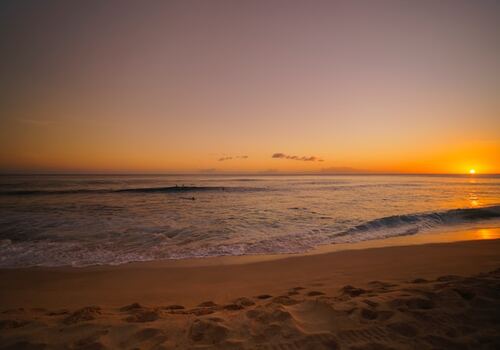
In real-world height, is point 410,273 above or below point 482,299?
below

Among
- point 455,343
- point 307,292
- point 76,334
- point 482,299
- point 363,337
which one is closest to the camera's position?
point 455,343

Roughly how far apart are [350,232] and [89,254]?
33.9 feet

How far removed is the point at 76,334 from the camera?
3.35 metres

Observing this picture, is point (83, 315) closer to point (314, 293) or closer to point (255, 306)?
point (255, 306)

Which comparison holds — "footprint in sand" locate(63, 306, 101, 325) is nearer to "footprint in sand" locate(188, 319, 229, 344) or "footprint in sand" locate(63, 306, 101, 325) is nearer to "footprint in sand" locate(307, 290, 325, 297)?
"footprint in sand" locate(188, 319, 229, 344)

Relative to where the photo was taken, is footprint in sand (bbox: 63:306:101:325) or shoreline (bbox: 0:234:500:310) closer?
footprint in sand (bbox: 63:306:101:325)

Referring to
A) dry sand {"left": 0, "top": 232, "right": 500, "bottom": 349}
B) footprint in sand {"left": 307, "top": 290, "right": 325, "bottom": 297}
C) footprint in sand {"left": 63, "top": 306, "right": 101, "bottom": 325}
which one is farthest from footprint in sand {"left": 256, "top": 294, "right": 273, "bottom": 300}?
footprint in sand {"left": 63, "top": 306, "right": 101, "bottom": 325}

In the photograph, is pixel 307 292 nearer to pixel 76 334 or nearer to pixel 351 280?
pixel 351 280

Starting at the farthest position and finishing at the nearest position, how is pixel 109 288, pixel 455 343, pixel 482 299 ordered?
pixel 109 288, pixel 482 299, pixel 455 343

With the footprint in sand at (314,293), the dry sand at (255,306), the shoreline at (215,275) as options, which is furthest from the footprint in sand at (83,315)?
the footprint in sand at (314,293)

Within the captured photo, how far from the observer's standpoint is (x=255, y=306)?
13.9 ft

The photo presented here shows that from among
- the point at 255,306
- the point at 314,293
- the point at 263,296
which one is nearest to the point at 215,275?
the point at 263,296

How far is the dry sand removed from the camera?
3141mm

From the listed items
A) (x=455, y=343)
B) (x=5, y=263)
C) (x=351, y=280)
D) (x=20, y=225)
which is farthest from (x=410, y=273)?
(x=20, y=225)
